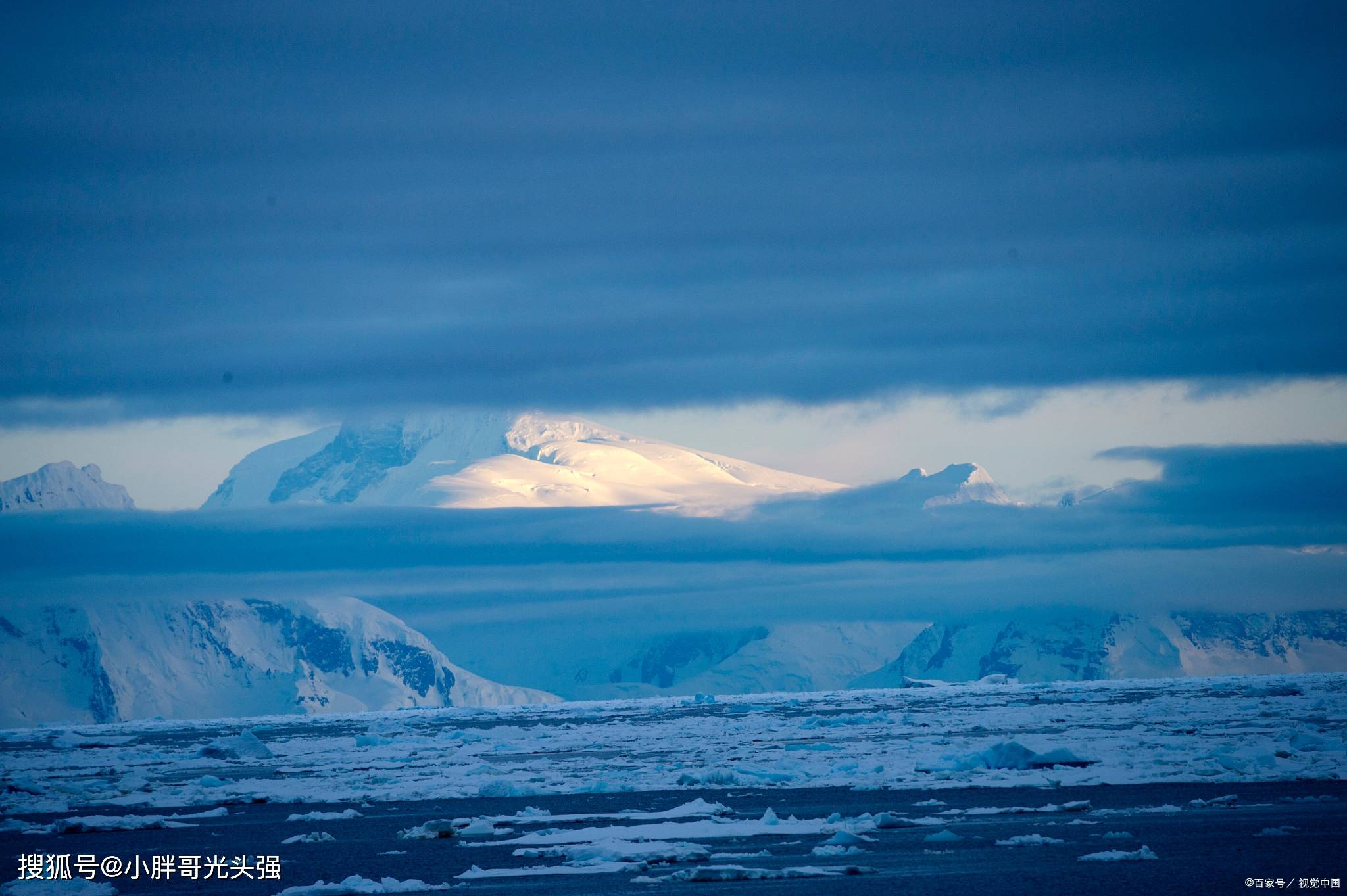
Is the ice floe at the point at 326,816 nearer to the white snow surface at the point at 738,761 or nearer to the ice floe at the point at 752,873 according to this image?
the white snow surface at the point at 738,761

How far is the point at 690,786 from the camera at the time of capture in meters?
45.0

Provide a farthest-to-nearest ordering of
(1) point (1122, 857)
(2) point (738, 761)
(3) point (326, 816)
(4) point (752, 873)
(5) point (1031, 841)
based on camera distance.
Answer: (2) point (738, 761)
(3) point (326, 816)
(5) point (1031, 841)
(1) point (1122, 857)
(4) point (752, 873)

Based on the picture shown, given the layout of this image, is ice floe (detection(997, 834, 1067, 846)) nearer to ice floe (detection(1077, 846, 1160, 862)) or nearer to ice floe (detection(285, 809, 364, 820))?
ice floe (detection(1077, 846, 1160, 862))

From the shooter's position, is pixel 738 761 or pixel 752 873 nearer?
pixel 752 873

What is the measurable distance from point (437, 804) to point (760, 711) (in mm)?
92610

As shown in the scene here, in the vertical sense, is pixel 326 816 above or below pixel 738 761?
above

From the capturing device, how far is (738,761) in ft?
184

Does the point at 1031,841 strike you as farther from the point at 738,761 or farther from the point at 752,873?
the point at 738,761

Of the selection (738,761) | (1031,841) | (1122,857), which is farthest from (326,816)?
(1122,857)

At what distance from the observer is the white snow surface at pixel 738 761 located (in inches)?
1624

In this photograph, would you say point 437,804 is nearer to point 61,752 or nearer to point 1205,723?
point 1205,723

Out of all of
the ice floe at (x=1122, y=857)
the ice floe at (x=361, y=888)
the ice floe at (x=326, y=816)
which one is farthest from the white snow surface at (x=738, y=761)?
the ice floe at (x=1122, y=857)

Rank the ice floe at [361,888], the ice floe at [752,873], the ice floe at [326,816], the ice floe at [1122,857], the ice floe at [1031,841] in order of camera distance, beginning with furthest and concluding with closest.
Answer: the ice floe at [326,816], the ice floe at [1031,841], the ice floe at [1122,857], the ice floe at [752,873], the ice floe at [361,888]

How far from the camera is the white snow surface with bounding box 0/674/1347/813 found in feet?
135
